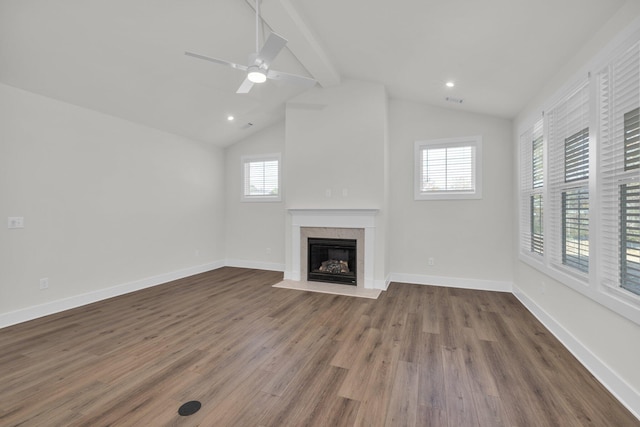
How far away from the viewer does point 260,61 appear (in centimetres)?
249

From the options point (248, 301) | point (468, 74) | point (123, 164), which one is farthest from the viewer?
point (123, 164)

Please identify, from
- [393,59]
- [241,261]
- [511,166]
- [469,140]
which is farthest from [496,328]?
[241,261]

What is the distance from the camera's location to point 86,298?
3795 mm

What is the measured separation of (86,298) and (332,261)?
11.8 feet

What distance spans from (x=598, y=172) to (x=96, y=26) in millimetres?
4434

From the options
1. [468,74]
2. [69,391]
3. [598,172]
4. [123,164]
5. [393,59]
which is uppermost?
[393,59]

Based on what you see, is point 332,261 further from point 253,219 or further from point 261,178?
point 261,178

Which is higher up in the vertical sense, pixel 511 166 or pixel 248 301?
pixel 511 166

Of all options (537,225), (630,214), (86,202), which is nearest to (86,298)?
(86,202)

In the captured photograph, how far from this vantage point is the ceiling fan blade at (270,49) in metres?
2.23

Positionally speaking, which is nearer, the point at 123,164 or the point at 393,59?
the point at 393,59

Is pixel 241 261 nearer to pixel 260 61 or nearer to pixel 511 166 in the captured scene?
pixel 260 61

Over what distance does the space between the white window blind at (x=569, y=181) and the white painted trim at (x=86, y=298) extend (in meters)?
5.56

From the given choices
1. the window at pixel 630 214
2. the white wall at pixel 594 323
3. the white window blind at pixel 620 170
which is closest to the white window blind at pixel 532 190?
the white wall at pixel 594 323
